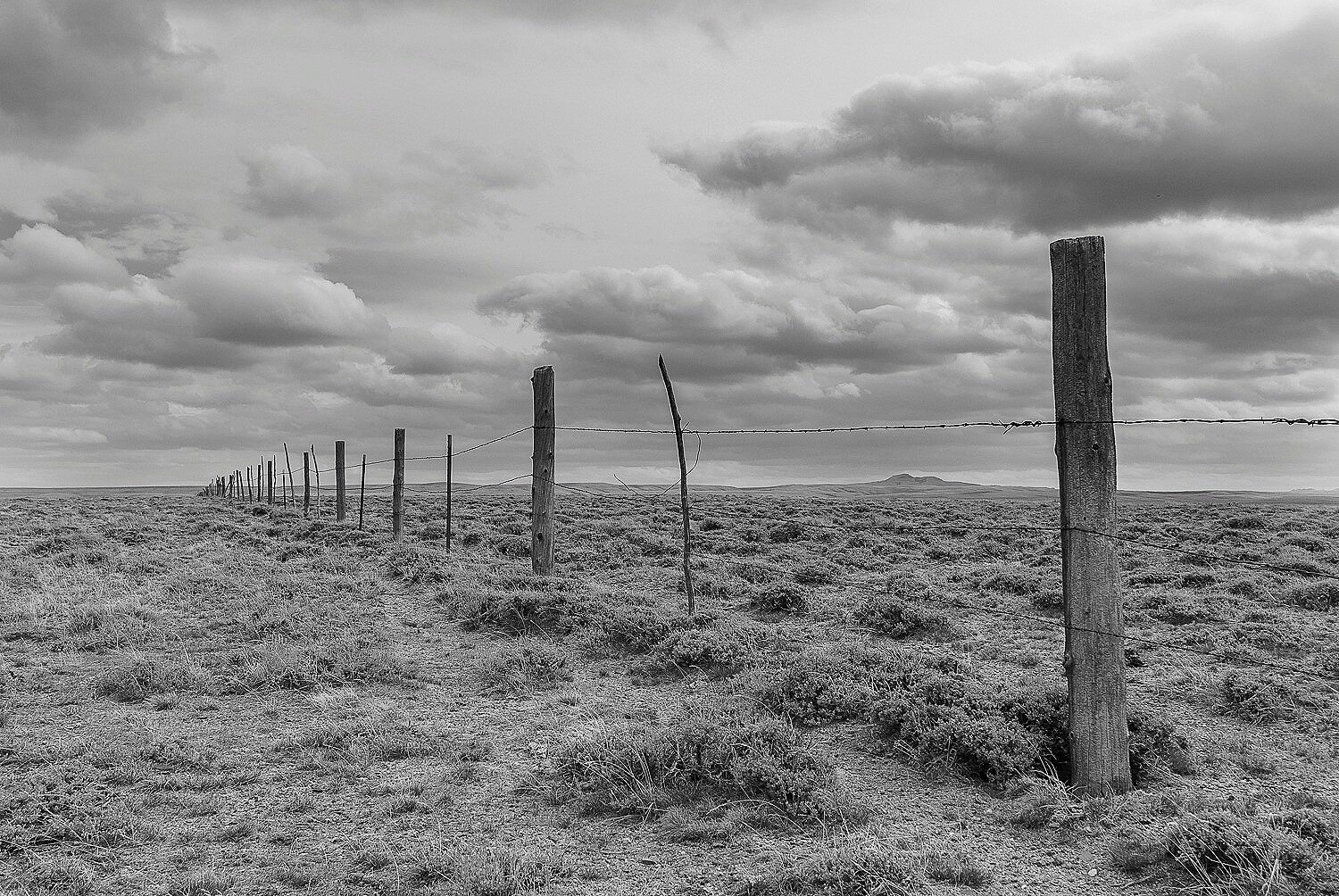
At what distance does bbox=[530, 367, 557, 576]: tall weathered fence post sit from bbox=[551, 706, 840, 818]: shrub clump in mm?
9544

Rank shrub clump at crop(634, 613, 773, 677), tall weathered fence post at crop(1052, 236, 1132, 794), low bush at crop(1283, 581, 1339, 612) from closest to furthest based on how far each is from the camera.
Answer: tall weathered fence post at crop(1052, 236, 1132, 794) → shrub clump at crop(634, 613, 773, 677) → low bush at crop(1283, 581, 1339, 612)

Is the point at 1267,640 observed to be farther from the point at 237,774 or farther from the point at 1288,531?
the point at 1288,531

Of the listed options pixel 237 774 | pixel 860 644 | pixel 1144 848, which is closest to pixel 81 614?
pixel 237 774

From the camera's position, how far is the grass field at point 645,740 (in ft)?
19.4

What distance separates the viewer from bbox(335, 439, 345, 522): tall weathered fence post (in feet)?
119

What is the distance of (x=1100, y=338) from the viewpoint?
Answer: 6949mm

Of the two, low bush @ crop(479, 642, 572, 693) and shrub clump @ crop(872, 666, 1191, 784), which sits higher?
shrub clump @ crop(872, 666, 1191, 784)

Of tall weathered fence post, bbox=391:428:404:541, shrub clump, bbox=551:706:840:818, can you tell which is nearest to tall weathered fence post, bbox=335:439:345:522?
tall weathered fence post, bbox=391:428:404:541

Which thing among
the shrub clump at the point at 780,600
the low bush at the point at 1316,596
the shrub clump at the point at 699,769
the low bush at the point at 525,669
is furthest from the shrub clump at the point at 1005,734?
the low bush at the point at 1316,596

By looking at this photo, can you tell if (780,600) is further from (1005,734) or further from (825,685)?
(1005,734)

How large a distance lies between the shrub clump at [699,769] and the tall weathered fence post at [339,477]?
30.2 meters

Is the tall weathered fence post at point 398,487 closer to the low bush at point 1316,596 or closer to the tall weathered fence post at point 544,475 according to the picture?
the tall weathered fence post at point 544,475

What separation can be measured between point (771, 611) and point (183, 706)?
9.02m

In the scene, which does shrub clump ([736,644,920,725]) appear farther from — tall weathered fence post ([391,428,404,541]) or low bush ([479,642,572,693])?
tall weathered fence post ([391,428,404,541])
